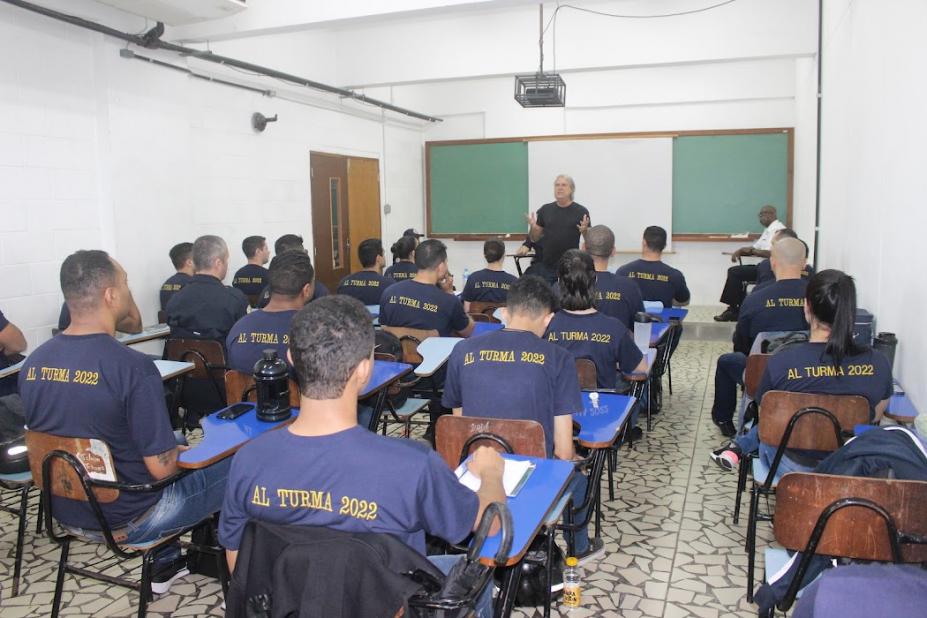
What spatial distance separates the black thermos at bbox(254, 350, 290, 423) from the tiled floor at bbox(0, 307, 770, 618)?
77 cm

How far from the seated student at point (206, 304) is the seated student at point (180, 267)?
833 mm

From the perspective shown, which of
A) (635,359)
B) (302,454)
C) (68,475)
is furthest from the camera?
(635,359)

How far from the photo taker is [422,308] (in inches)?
161

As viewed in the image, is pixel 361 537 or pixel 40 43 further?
pixel 40 43

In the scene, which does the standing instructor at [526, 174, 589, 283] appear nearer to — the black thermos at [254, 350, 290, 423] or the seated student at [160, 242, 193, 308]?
the seated student at [160, 242, 193, 308]

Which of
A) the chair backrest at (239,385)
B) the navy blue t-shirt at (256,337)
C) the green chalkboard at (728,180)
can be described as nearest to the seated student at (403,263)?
the navy blue t-shirt at (256,337)

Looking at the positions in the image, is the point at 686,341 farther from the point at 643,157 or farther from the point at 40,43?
the point at 40,43

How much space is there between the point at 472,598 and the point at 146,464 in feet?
4.36

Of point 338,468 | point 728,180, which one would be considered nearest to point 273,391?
point 338,468

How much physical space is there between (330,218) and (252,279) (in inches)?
104

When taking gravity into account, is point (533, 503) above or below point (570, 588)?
above

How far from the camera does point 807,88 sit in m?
7.21

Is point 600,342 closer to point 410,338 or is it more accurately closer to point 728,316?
point 410,338

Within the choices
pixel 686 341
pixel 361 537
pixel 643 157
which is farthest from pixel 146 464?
pixel 643 157
